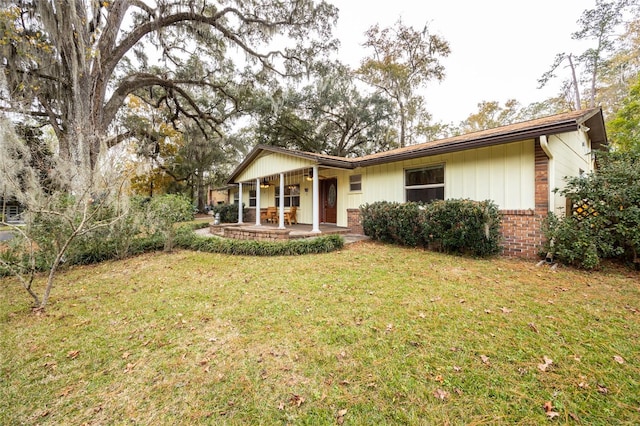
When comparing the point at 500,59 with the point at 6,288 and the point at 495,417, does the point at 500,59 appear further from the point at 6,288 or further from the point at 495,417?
the point at 6,288

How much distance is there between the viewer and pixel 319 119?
62.6 ft

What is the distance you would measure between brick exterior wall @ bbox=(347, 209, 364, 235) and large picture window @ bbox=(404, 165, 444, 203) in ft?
6.67

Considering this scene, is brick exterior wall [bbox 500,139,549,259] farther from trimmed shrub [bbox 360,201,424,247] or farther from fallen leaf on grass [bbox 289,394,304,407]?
fallen leaf on grass [bbox 289,394,304,407]

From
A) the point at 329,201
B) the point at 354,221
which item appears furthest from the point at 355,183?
the point at 329,201

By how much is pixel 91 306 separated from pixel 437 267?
604 cm

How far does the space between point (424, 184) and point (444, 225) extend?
6.46 feet

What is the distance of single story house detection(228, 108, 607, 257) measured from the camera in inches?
219

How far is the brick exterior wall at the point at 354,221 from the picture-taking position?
9.40 m

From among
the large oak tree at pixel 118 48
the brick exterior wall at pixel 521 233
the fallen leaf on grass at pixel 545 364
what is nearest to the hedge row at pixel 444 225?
the brick exterior wall at pixel 521 233

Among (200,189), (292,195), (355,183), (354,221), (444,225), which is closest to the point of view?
(444,225)

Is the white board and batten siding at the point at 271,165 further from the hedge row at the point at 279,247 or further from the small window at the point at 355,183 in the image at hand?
the hedge row at the point at 279,247

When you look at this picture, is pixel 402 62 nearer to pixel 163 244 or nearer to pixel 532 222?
pixel 532 222

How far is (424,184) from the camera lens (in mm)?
7719

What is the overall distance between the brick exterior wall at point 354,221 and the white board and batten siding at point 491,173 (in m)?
1.82
